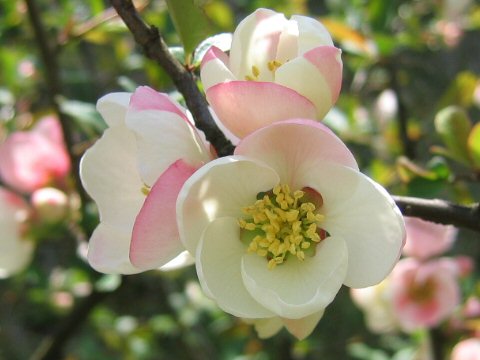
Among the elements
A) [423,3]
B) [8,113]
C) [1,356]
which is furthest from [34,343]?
[423,3]

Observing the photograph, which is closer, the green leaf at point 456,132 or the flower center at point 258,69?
the flower center at point 258,69

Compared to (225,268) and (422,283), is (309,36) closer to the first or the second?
(225,268)

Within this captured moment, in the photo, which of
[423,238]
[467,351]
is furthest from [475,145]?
[467,351]

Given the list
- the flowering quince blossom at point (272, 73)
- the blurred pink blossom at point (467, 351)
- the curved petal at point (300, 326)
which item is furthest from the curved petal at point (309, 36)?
the blurred pink blossom at point (467, 351)

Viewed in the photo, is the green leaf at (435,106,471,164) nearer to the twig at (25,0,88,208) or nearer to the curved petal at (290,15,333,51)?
the curved petal at (290,15,333,51)

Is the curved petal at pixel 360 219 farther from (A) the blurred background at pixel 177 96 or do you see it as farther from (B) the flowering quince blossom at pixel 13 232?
(B) the flowering quince blossom at pixel 13 232

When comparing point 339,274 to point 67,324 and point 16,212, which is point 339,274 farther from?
point 67,324
